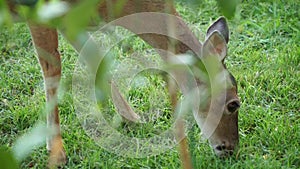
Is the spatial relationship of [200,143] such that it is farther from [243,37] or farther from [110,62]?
[110,62]

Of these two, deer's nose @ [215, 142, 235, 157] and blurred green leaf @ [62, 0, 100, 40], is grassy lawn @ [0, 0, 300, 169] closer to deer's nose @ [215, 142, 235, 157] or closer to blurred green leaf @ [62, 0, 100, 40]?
deer's nose @ [215, 142, 235, 157]

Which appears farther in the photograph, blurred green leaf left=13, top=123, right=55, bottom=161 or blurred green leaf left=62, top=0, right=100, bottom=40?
blurred green leaf left=13, top=123, right=55, bottom=161

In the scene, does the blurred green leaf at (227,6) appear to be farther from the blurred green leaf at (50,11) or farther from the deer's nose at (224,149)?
the deer's nose at (224,149)

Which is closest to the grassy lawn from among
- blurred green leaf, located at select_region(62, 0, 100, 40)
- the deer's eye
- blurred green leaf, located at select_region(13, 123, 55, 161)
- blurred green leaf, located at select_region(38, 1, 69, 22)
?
the deer's eye

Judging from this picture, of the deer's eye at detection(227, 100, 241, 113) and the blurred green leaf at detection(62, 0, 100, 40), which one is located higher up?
the blurred green leaf at detection(62, 0, 100, 40)

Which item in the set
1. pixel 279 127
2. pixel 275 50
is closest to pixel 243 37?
pixel 275 50

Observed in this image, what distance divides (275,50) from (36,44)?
1932 millimetres

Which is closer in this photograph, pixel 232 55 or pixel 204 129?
pixel 204 129

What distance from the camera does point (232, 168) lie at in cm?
329

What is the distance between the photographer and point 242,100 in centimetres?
388

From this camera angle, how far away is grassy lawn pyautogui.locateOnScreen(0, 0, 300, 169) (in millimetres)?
3354

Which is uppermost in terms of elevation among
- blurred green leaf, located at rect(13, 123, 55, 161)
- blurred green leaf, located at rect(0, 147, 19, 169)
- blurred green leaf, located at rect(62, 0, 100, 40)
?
blurred green leaf, located at rect(62, 0, 100, 40)

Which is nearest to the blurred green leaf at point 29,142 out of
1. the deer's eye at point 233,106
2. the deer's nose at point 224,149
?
the deer's eye at point 233,106

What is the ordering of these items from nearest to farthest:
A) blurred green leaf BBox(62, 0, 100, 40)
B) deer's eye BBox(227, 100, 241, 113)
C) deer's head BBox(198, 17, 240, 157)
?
blurred green leaf BBox(62, 0, 100, 40) → deer's head BBox(198, 17, 240, 157) → deer's eye BBox(227, 100, 241, 113)
